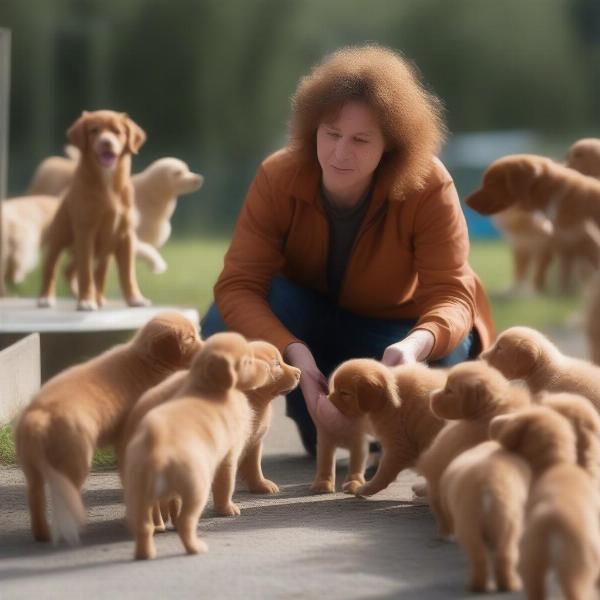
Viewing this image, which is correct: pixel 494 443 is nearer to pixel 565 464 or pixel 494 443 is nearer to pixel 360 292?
pixel 565 464

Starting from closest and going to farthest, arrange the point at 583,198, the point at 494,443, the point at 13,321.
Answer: the point at 494,443 < the point at 583,198 < the point at 13,321

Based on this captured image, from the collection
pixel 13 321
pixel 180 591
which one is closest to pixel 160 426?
pixel 180 591

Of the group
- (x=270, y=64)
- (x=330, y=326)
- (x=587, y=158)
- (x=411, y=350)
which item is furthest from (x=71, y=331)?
(x=270, y=64)

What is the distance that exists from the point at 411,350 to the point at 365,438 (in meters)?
0.33

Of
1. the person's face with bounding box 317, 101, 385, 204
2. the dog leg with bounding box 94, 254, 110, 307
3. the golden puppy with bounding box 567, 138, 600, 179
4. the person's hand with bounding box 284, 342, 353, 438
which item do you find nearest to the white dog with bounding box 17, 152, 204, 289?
the dog leg with bounding box 94, 254, 110, 307

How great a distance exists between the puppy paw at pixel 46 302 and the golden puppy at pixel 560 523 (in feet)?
10.5

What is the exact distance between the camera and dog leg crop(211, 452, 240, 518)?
3199 mm

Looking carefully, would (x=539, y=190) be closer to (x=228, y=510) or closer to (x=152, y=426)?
(x=228, y=510)

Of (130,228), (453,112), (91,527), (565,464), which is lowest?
(91,527)

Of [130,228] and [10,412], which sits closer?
[10,412]

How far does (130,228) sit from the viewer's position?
5035 mm

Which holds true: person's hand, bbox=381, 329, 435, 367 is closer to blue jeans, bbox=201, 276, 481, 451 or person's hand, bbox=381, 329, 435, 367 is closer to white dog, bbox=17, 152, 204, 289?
blue jeans, bbox=201, 276, 481, 451

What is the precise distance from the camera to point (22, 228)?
242 inches

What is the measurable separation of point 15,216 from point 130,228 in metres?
1.31
